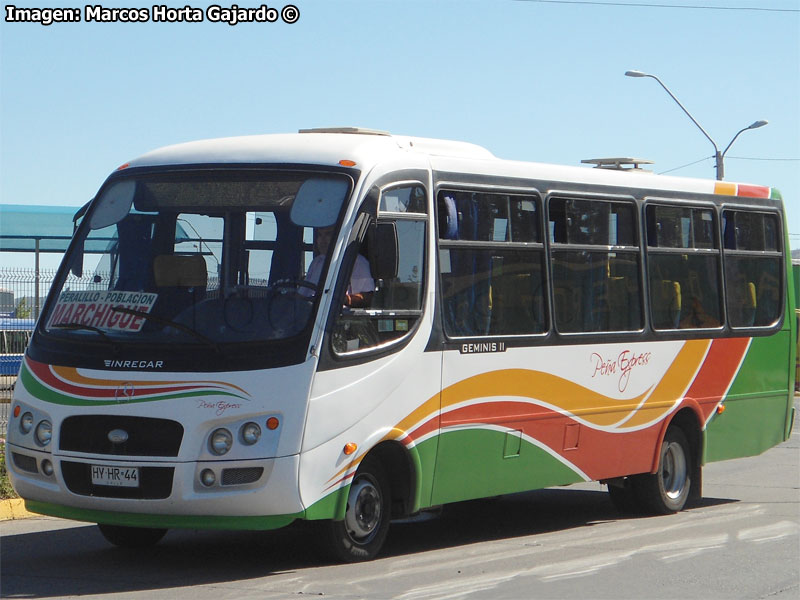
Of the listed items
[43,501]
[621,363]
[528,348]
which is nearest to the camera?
[43,501]

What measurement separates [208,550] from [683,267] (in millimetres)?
5451

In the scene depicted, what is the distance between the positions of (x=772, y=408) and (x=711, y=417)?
124 cm

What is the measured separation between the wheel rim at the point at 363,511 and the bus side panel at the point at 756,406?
4638mm

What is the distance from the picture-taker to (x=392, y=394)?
9266 mm

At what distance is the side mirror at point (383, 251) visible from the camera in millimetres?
9055

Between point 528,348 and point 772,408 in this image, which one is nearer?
point 528,348

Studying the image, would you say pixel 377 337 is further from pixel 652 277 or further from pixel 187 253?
pixel 652 277

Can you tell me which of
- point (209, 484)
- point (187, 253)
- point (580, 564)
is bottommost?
point (580, 564)

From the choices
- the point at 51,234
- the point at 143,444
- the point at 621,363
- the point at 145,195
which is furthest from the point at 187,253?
the point at 51,234

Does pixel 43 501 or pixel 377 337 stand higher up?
pixel 377 337

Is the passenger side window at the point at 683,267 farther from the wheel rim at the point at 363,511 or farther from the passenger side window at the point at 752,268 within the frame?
the wheel rim at the point at 363,511

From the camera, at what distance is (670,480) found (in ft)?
41.2

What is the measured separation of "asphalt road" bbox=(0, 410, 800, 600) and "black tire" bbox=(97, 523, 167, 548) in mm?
82

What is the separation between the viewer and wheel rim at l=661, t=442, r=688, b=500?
12.5 m
